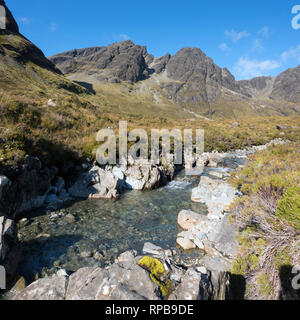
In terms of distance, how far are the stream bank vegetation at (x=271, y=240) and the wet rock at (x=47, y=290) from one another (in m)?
4.15

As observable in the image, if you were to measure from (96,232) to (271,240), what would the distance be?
6.62 metres

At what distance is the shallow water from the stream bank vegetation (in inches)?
108

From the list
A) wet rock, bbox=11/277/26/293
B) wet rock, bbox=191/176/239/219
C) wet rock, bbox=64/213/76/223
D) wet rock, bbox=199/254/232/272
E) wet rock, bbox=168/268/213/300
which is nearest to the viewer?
wet rock, bbox=168/268/213/300

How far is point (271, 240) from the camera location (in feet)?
14.0

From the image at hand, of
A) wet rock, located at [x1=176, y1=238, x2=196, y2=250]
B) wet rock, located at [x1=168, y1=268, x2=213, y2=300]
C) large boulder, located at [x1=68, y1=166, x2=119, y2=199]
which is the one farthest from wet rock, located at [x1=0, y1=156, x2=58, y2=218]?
wet rock, located at [x1=168, y1=268, x2=213, y2=300]

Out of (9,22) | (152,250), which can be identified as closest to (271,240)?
(152,250)

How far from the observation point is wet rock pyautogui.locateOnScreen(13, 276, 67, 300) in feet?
11.1

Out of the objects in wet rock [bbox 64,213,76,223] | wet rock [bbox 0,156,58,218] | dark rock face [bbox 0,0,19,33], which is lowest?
wet rock [bbox 64,213,76,223]

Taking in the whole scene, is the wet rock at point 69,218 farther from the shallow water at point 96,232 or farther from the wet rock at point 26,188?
the wet rock at point 26,188

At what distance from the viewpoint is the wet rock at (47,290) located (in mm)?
3377

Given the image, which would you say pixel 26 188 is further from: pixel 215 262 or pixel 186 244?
pixel 215 262

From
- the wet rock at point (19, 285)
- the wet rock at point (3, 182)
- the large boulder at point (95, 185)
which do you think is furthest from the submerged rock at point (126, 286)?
the large boulder at point (95, 185)

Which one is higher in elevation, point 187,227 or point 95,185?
point 95,185

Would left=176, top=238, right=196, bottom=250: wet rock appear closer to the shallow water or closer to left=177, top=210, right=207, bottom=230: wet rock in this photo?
the shallow water
